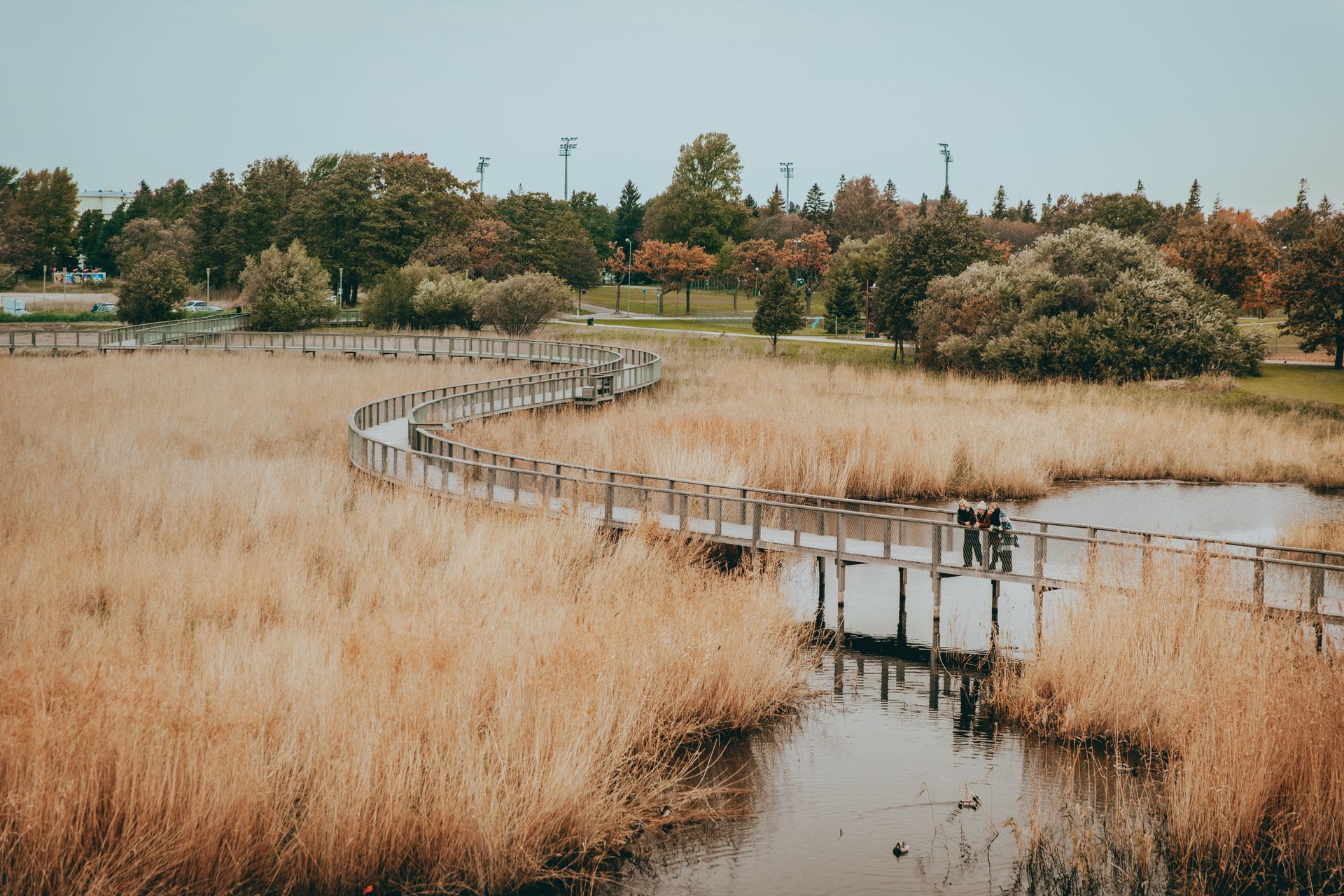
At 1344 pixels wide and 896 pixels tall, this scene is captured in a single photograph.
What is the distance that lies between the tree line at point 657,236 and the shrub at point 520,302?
4589mm

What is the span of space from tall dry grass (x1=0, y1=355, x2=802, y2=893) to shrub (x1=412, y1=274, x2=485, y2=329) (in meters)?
48.2

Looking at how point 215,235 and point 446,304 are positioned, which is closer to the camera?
point 446,304

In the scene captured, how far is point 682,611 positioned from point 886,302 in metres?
49.6

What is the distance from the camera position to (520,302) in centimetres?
7181

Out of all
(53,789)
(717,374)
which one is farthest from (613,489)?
(717,374)

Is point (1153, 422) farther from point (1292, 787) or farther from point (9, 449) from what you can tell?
point (9, 449)

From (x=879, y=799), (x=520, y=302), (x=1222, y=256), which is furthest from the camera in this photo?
(x=520, y=302)

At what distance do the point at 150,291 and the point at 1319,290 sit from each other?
220 feet

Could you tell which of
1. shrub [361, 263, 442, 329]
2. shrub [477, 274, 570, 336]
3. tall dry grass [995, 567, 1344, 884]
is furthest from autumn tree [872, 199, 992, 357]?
tall dry grass [995, 567, 1344, 884]

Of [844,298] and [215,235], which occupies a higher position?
[215,235]

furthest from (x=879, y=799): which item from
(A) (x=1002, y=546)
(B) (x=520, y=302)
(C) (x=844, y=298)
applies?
(C) (x=844, y=298)

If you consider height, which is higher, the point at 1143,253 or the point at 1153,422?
the point at 1143,253

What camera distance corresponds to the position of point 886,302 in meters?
64.9

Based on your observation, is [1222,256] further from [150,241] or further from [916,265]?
[150,241]
